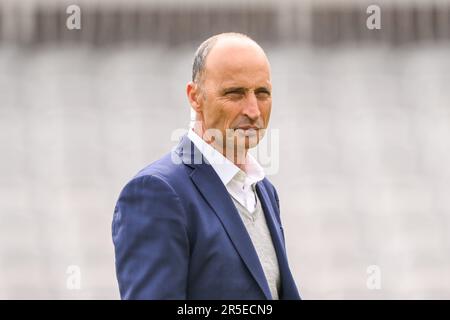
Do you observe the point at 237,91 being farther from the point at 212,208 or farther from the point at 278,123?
the point at 278,123

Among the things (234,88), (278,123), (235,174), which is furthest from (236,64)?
(278,123)

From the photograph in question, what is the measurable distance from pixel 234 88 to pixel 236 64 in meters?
0.03

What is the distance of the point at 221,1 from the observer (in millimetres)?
3984

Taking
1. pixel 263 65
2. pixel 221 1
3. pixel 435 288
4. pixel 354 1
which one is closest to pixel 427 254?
pixel 435 288

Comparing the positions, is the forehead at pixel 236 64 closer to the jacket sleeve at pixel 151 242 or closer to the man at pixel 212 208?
the man at pixel 212 208

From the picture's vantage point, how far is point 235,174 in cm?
99

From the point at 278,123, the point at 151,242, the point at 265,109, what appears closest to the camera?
the point at 151,242

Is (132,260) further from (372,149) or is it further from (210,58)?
(372,149)

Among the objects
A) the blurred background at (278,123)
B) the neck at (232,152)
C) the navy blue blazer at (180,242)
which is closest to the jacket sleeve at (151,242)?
the navy blue blazer at (180,242)

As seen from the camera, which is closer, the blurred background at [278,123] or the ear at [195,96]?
the ear at [195,96]

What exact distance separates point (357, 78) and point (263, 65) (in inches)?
128

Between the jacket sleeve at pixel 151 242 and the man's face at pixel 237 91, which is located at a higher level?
the man's face at pixel 237 91

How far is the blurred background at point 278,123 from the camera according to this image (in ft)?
11.3

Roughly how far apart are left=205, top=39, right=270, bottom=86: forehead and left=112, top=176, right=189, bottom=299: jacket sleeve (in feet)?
0.50
